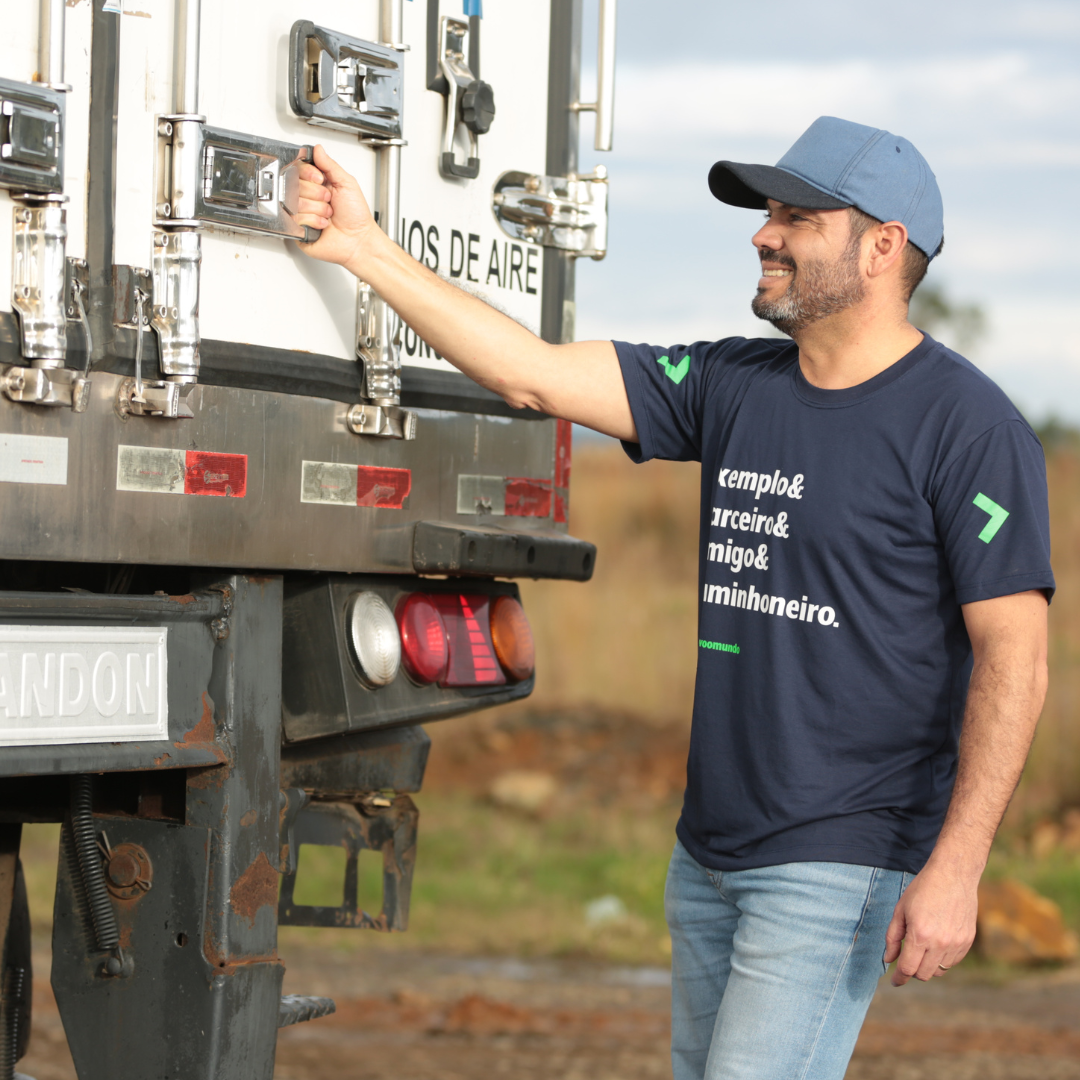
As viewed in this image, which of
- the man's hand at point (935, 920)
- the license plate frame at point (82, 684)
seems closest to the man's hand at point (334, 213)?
the license plate frame at point (82, 684)

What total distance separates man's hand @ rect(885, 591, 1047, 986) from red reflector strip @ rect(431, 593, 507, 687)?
1.06 m

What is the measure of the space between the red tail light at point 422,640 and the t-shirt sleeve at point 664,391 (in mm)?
513

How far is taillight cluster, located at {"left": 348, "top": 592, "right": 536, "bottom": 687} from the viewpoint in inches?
119

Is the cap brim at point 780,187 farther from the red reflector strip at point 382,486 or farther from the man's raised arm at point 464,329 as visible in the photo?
the red reflector strip at point 382,486

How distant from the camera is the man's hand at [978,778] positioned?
2400 millimetres

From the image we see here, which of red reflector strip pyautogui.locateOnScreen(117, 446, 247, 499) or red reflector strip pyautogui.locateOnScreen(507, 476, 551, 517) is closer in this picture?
red reflector strip pyautogui.locateOnScreen(117, 446, 247, 499)

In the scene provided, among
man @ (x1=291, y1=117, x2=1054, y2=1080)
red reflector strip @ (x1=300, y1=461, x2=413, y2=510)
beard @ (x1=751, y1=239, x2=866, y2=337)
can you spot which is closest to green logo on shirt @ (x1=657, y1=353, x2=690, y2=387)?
Result: man @ (x1=291, y1=117, x2=1054, y2=1080)

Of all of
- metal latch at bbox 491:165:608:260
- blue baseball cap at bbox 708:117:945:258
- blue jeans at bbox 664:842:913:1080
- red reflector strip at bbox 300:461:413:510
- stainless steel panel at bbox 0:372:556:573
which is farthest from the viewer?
metal latch at bbox 491:165:608:260

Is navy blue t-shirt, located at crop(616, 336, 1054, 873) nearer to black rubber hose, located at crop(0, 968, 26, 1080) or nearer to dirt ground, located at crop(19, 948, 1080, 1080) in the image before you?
black rubber hose, located at crop(0, 968, 26, 1080)

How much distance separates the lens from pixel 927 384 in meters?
2.64

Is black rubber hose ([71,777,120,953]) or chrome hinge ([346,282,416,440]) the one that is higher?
chrome hinge ([346,282,416,440])

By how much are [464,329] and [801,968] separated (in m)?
1.22

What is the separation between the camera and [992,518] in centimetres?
250

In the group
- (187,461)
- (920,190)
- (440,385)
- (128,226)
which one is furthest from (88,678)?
(920,190)
